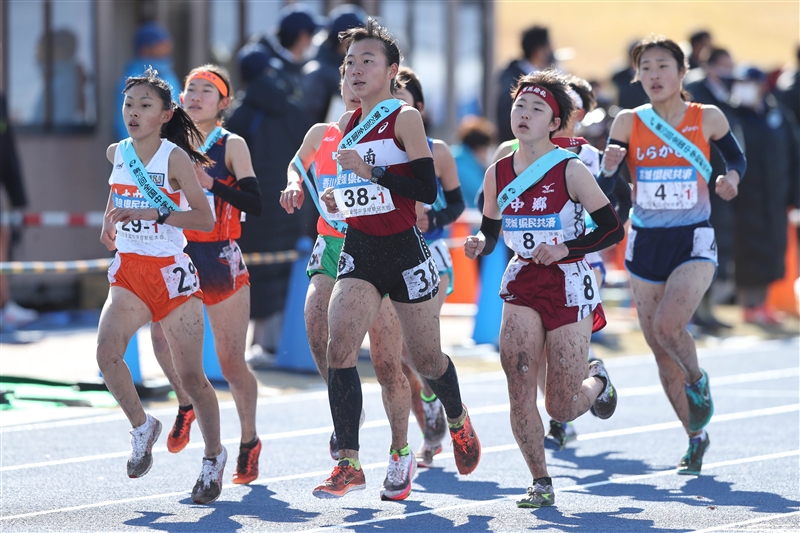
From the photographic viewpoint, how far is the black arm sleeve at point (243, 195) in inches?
295

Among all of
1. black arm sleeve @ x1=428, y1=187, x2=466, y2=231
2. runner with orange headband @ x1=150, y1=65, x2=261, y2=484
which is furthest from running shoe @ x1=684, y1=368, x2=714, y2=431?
runner with orange headband @ x1=150, y1=65, x2=261, y2=484

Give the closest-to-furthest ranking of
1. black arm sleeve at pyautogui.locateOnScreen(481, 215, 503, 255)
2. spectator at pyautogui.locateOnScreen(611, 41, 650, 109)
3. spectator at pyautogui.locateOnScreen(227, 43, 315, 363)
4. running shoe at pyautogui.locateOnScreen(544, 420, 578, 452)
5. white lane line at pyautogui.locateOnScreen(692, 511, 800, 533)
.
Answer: white lane line at pyautogui.locateOnScreen(692, 511, 800, 533) < black arm sleeve at pyautogui.locateOnScreen(481, 215, 503, 255) < running shoe at pyautogui.locateOnScreen(544, 420, 578, 452) < spectator at pyautogui.locateOnScreen(227, 43, 315, 363) < spectator at pyautogui.locateOnScreen(611, 41, 650, 109)

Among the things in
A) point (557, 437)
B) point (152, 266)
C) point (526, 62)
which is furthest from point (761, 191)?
point (152, 266)

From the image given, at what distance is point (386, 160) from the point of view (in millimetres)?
6871

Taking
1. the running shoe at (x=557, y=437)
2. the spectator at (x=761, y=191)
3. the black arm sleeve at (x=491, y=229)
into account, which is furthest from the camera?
the spectator at (x=761, y=191)

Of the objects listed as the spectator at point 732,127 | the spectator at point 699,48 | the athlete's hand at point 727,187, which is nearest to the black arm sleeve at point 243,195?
the athlete's hand at point 727,187

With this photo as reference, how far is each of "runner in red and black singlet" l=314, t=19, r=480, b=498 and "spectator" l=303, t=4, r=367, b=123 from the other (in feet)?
17.7

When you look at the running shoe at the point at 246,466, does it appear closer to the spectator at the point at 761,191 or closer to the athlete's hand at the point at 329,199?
the athlete's hand at the point at 329,199

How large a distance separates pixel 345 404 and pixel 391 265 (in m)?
0.70

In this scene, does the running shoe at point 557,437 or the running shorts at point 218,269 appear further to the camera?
Answer: the running shoe at point 557,437

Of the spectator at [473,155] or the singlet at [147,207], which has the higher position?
the spectator at [473,155]

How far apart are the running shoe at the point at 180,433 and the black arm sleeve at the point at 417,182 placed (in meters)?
2.03

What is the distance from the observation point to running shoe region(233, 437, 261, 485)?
770 centimetres

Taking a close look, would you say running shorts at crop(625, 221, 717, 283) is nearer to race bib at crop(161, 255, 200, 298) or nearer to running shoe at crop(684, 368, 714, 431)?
running shoe at crop(684, 368, 714, 431)
